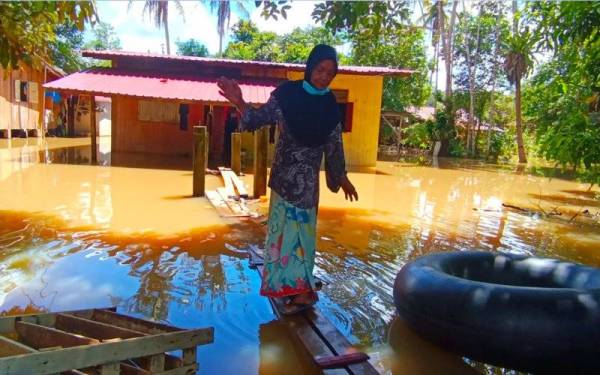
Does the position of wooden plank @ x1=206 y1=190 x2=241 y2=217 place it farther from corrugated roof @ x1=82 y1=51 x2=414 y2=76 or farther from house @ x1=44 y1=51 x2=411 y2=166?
corrugated roof @ x1=82 y1=51 x2=414 y2=76

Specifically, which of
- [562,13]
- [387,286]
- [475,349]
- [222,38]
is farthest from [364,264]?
[222,38]

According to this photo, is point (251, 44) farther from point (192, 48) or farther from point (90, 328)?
point (90, 328)

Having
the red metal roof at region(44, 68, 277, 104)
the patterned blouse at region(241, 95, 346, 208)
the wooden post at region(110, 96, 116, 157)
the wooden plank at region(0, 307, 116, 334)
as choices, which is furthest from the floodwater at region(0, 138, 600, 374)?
the wooden post at region(110, 96, 116, 157)

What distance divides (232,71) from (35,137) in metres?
11.2

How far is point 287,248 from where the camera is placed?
3.59 metres

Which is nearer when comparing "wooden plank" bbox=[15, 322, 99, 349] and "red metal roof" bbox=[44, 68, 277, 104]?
"wooden plank" bbox=[15, 322, 99, 349]

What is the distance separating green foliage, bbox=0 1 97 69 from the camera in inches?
143

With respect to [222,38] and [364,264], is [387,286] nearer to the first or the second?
[364,264]

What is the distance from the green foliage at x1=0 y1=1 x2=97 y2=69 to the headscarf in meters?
1.85

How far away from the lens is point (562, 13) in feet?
16.6

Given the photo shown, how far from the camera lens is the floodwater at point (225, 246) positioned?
11.8 ft

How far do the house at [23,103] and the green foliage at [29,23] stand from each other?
16576 mm

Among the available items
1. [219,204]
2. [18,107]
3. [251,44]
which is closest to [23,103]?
[18,107]

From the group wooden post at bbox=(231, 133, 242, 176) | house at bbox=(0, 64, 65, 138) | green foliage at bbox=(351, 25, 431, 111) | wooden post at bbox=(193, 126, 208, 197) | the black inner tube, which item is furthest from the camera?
green foliage at bbox=(351, 25, 431, 111)
